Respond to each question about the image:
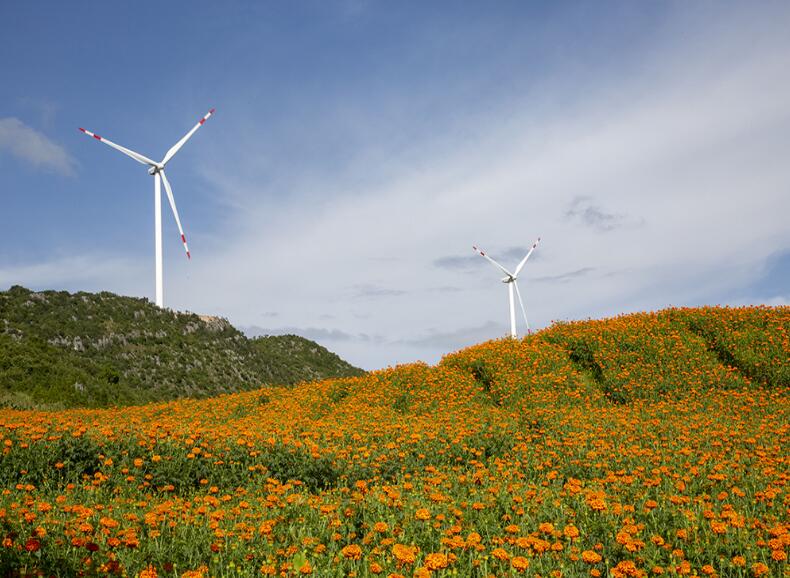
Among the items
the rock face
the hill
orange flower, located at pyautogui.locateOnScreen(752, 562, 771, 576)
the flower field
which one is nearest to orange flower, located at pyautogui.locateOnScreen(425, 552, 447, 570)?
the flower field

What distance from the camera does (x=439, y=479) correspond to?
885 centimetres

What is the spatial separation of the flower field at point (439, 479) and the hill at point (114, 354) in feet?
40.1

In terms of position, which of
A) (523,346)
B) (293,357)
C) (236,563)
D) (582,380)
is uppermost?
(293,357)

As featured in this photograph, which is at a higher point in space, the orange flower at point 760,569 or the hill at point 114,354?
the hill at point 114,354

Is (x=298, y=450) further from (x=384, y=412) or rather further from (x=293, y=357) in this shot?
(x=293, y=357)

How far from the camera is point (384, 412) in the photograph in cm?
1745

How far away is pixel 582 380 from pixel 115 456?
16452mm

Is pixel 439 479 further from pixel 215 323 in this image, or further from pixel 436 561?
pixel 215 323

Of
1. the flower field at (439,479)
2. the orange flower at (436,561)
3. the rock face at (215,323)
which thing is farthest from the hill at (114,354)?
the orange flower at (436,561)

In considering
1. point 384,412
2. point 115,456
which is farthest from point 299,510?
point 384,412

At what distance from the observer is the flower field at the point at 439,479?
241 inches

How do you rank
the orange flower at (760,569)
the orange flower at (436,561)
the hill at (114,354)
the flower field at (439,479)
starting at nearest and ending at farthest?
the orange flower at (436,561), the orange flower at (760,569), the flower field at (439,479), the hill at (114,354)

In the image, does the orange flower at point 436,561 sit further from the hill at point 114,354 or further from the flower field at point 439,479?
the hill at point 114,354

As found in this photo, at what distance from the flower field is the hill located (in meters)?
12.2
